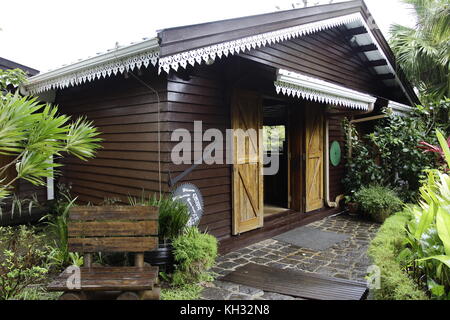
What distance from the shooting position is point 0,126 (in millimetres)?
2602

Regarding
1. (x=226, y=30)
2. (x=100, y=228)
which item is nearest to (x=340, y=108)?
(x=226, y=30)

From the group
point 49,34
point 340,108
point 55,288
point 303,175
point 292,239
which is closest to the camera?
point 55,288

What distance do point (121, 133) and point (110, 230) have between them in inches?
80.5

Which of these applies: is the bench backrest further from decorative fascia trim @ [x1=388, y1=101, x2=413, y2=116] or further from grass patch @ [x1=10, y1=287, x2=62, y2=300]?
decorative fascia trim @ [x1=388, y1=101, x2=413, y2=116]

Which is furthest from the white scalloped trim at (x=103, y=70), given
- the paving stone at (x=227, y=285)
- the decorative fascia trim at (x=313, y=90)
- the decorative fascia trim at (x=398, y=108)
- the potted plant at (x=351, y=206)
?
the decorative fascia trim at (x=398, y=108)

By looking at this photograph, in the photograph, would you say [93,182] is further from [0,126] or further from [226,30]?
[226,30]

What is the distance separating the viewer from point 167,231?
3.33m

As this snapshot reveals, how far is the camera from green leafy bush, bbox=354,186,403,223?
6.10 metres

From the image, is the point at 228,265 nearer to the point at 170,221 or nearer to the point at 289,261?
the point at 289,261

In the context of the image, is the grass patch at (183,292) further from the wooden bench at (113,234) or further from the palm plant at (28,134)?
the palm plant at (28,134)

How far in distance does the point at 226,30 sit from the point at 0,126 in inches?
93.7

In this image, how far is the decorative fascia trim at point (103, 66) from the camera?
320 cm

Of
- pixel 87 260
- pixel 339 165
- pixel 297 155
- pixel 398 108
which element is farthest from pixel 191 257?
pixel 398 108
